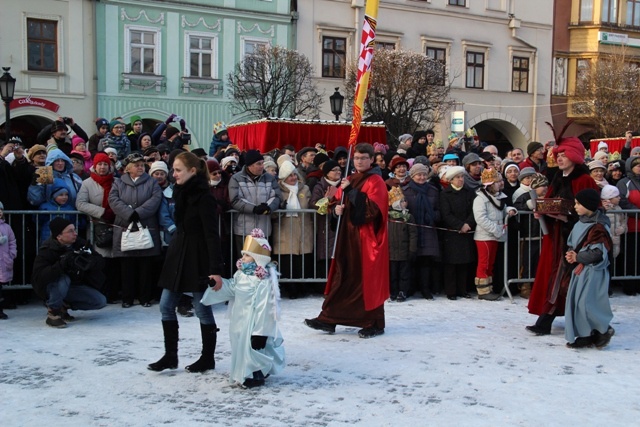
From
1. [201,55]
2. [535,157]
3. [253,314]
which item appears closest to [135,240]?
[253,314]

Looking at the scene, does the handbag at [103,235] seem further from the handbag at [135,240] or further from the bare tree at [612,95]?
the bare tree at [612,95]

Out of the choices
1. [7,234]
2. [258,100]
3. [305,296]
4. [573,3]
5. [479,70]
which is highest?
[573,3]

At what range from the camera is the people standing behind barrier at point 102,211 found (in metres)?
9.16

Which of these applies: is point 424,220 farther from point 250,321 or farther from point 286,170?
point 250,321

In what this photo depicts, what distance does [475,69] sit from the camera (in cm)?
3484

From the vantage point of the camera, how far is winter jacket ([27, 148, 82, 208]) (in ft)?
29.9

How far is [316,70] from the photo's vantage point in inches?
1211

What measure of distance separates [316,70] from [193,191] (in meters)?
25.3

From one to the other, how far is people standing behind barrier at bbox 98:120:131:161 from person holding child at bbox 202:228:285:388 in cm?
686

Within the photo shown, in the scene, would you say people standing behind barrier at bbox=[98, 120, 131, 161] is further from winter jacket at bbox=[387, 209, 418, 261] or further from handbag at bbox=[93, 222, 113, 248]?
winter jacket at bbox=[387, 209, 418, 261]

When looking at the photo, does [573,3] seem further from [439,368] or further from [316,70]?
[439,368]

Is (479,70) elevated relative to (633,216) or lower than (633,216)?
elevated

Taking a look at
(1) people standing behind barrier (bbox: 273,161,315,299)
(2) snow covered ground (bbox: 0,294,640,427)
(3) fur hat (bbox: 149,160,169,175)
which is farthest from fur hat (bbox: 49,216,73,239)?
(1) people standing behind barrier (bbox: 273,161,315,299)

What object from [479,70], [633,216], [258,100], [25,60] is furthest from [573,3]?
[633,216]
